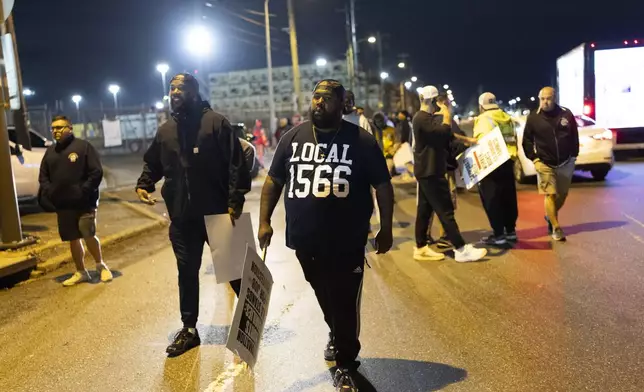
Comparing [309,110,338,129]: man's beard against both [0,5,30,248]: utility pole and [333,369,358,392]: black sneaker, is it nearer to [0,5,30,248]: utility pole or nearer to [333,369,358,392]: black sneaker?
[333,369,358,392]: black sneaker

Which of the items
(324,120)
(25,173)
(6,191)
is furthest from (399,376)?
(25,173)

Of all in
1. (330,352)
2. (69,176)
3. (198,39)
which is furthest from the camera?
(198,39)

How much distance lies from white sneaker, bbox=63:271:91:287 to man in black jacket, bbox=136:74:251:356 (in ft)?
8.66

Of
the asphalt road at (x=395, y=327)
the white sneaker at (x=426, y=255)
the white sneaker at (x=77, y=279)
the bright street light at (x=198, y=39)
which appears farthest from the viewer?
the bright street light at (x=198, y=39)

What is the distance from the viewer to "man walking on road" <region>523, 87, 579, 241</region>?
7.57 m

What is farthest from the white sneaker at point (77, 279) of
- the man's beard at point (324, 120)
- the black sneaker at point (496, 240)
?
the black sneaker at point (496, 240)

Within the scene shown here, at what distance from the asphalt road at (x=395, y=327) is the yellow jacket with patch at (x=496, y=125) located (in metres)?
1.32

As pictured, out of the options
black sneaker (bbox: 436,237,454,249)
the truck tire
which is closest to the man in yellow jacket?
black sneaker (bbox: 436,237,454,249)

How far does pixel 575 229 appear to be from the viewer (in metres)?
8.50

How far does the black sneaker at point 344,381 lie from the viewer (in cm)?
378

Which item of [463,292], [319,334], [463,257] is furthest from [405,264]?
[319,334]

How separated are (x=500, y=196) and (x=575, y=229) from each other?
5.10 ft

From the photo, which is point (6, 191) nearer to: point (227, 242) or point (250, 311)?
point (227, 242)

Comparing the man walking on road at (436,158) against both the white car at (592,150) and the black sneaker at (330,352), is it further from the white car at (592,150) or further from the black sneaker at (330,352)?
the white car at (592,150)
